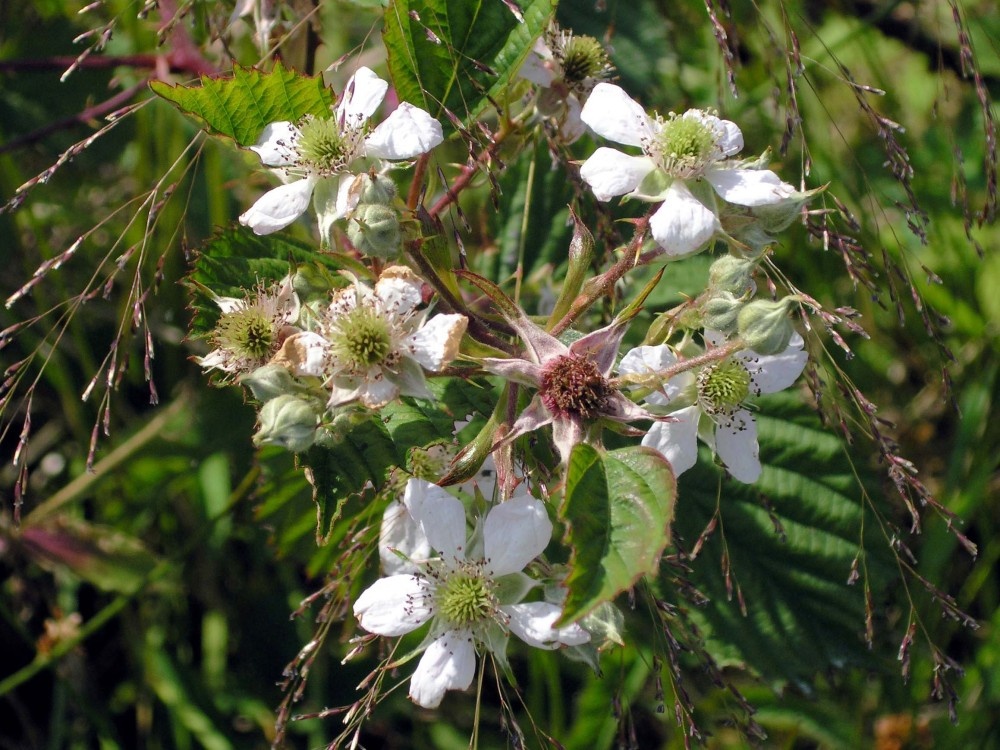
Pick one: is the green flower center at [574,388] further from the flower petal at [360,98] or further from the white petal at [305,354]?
the flower petal at [360,98]

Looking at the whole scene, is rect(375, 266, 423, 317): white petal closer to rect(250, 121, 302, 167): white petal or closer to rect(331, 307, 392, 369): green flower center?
rect(331, 307, 392, 369): green flower center

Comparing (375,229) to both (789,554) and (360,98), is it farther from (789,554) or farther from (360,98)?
(789,554)

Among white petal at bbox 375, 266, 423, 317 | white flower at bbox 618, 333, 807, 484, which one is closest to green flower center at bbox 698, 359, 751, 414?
white flower at bbox 618, 333, 807, 484

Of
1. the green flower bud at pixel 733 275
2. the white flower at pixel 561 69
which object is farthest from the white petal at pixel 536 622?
the white flower at pixel 561 69

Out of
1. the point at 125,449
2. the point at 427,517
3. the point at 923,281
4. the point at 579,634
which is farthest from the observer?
the point at 923,281

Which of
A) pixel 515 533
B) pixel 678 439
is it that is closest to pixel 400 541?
pixel 515 533

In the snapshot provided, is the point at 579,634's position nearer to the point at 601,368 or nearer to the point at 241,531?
the point at 601,368

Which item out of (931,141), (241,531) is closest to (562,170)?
(241,531)
